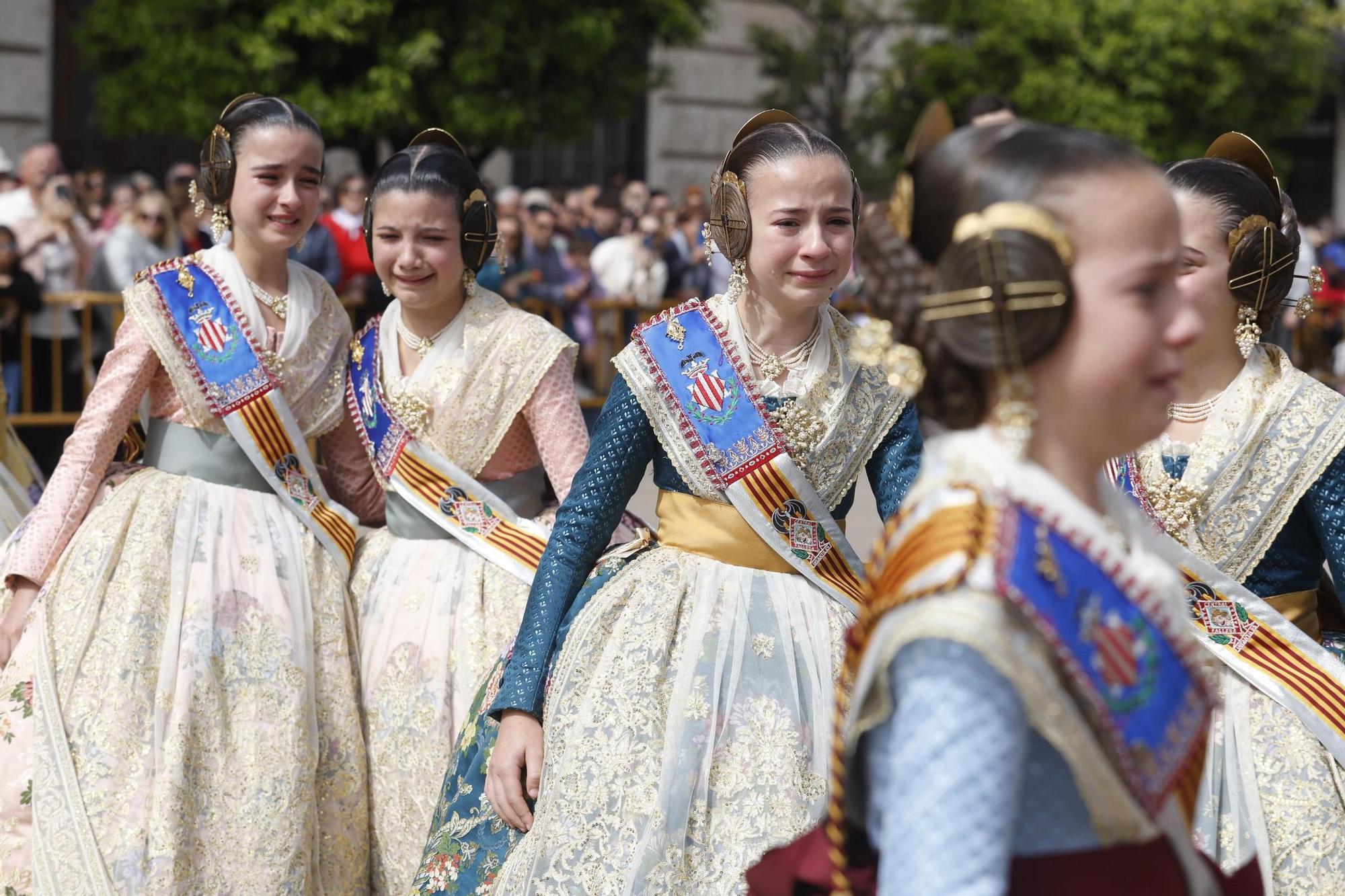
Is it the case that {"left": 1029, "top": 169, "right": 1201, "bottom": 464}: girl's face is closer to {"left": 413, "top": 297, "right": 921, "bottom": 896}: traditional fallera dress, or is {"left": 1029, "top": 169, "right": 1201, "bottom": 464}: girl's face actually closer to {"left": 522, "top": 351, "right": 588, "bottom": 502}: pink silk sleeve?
{"left": 413, "top": 297, "right": 921, "bottom": 896}: traditional fallera dress

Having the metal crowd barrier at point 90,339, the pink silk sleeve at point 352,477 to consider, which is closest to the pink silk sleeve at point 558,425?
the pink silk sleeve at point 352,477

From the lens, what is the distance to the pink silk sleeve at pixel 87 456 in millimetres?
3656

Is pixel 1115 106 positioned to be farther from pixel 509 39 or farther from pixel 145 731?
pixel 145 731

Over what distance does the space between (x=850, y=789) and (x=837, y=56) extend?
17.5 metres

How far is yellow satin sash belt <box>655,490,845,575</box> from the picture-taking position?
9.68 feet

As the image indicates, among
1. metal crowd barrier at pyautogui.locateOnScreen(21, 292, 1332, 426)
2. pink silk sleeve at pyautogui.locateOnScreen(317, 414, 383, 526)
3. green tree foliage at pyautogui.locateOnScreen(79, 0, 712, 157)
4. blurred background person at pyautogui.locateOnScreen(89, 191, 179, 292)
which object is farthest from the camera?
green tree foliage at pyautogui.locateOnScreen(79, 0, 712, 157)

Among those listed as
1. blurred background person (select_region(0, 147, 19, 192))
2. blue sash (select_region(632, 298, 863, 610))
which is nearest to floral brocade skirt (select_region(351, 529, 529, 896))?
blue sash (select_region(632, 298, 863, 610))

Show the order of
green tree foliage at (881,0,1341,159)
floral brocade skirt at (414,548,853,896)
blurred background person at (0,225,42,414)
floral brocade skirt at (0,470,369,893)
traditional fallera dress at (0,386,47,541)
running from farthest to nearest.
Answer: green tree foliage at (881,0,1341,159) < blurred background person at (0,225,42,414) < traditional fallera dress at (0,386,47,541) < floral brocade skirt at (0,470,369,893) < floral brocade skirt at (414,548,853,896)

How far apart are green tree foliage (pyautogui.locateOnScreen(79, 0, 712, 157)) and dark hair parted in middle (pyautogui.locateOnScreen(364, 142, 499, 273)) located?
8408mm

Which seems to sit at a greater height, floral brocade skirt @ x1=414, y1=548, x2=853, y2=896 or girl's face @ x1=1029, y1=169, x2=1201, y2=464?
girl's face @ x1=1029, y1=169, x2=1201, y2=464

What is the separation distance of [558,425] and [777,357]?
2.85 feet

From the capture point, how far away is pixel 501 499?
12.6 ft

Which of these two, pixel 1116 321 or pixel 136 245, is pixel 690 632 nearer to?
pixel 1116 321

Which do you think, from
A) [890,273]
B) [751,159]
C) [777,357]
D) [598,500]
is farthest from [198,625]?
[890,273]
